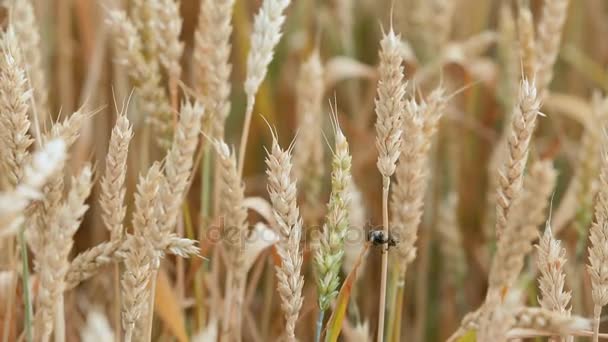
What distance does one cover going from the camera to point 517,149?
0.88 m

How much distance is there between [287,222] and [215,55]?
0.37 meters

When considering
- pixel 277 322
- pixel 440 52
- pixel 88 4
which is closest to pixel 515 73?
pixel 440 52

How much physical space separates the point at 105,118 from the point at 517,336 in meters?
1.21

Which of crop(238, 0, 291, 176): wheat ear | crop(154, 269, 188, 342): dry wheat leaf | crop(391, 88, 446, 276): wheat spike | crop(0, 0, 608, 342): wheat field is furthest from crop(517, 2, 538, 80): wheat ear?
crop(154, 269, 188, 342): dry wheat leaf

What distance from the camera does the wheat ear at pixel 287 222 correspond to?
867 millimetres

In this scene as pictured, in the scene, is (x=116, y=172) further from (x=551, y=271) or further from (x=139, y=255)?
(x=551, y=271)

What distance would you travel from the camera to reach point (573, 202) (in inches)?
56.9

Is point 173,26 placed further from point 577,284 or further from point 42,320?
point 577,284

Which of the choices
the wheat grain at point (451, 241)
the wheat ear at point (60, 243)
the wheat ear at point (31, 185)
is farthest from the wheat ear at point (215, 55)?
the wheat grain at point (451, 241)

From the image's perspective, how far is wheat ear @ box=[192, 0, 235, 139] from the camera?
1147 millimetres

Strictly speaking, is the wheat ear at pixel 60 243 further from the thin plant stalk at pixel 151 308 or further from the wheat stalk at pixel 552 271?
the wheat stalk at pixel 552 271

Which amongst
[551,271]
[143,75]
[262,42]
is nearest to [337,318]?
[551,271]

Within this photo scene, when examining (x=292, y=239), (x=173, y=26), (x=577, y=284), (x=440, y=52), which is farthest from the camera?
(x=440, y=52)

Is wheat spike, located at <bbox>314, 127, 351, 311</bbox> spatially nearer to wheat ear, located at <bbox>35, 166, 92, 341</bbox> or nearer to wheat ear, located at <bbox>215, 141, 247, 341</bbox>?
wheat ear, located at <bbox>215, 141, 247, 341</bbox>
